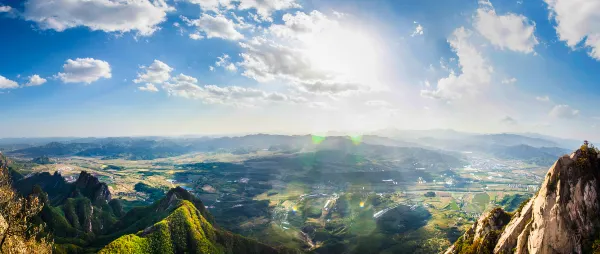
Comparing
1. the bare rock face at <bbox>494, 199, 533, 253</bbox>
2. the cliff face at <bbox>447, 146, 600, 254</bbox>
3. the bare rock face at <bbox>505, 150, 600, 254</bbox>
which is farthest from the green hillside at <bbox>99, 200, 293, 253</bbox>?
the bare rock face at <bbox>505, 150, 600, 254</bbox>

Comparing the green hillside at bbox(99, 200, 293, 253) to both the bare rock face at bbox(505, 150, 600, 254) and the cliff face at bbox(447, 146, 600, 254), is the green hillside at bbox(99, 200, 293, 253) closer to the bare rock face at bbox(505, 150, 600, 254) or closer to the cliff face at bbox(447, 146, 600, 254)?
the cliff face at bbox(447, 146, 600, 254)

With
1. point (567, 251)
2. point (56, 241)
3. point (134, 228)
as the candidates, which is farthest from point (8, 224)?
point (134, 228)

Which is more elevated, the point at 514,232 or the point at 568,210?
the point at 568,210

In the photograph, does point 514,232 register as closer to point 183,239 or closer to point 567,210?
point 567,210

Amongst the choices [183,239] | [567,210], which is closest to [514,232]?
[567,210]

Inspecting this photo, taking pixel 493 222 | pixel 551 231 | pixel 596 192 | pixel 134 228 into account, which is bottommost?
pixel 134 228

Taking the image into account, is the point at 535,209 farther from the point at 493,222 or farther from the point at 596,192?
Answer: the point at 493,222

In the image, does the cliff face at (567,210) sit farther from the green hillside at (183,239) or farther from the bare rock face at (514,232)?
the green hillside at (183,239)

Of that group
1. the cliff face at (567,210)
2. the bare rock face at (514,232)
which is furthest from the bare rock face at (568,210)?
the bare rock face at (514,232)
